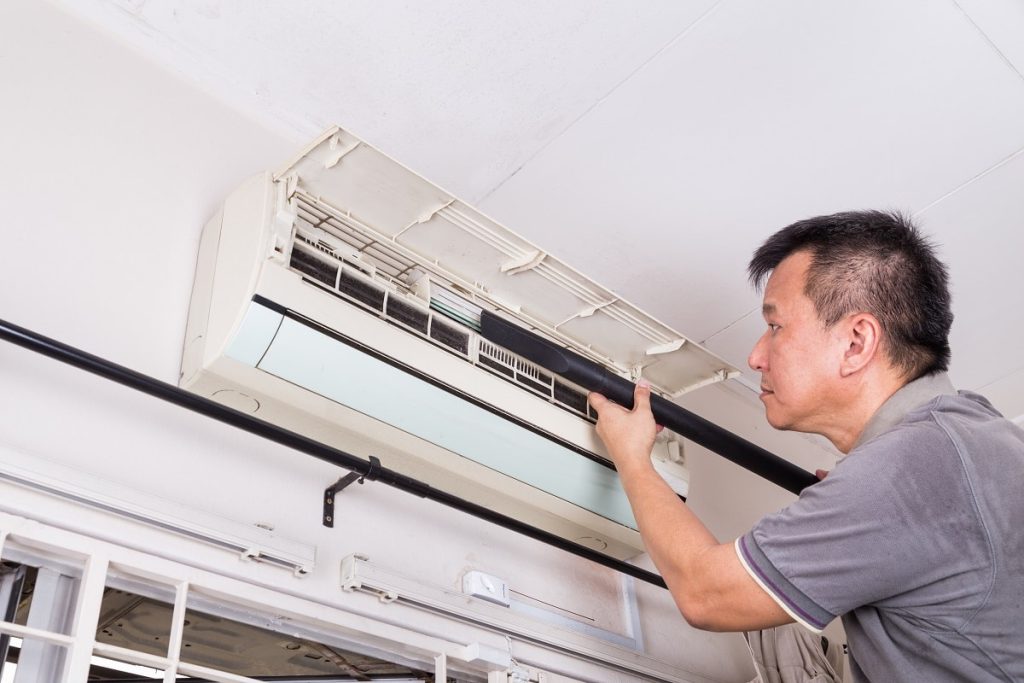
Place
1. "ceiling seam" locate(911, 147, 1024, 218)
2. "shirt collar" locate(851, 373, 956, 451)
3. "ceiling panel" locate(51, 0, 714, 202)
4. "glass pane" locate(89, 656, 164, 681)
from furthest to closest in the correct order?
"ceiling seam" locate(911, 147, 1024, 218) < "ceiling panel" locate(51, 0, 714, 202) < "glass pane" locate(89, 656, 164, 681) < "shirt collar" locate(851, 373, 956, 451)

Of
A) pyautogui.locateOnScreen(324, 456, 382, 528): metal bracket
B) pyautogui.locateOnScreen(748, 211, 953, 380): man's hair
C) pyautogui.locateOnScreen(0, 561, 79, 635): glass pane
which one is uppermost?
pyautogui.locateOnScreen(748, 211, 953, 380): man's hair

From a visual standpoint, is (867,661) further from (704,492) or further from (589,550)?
(704,492)

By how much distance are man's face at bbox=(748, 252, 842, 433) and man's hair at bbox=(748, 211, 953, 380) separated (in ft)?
0.08

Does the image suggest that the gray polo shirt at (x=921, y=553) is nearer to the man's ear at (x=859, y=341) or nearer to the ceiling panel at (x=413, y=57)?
the man's ear at (x=859, y=341)

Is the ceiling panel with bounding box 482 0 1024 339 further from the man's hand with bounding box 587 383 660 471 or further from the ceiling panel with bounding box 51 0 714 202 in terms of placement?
the man's hand with bounding box 587 383 660 471

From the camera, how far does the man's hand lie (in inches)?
72.6

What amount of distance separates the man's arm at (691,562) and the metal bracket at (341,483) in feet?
1.43

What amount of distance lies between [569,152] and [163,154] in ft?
2.92

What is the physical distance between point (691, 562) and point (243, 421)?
2.37 feet

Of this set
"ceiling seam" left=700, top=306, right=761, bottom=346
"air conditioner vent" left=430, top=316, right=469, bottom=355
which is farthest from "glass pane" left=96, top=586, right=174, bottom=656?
"ceiling seam" left=700, top=306, right=761, bottom=346

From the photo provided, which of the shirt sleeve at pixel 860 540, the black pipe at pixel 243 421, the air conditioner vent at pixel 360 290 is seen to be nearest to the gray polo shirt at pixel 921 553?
the shirt sleeve at pixel 860 540

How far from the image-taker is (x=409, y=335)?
1814mm

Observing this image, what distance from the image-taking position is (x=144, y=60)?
6.89 feet

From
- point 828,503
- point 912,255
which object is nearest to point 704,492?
point 912,255
